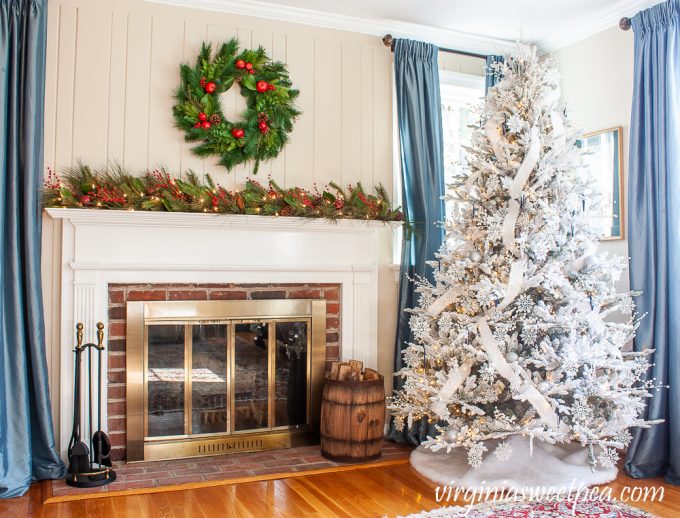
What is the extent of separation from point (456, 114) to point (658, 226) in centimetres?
161

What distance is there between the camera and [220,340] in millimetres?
3771

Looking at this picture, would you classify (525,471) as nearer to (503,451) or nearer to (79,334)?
(503,451)

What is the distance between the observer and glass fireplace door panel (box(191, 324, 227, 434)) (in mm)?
3725

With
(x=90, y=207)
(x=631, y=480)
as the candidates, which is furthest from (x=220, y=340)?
(x=631, y=480)

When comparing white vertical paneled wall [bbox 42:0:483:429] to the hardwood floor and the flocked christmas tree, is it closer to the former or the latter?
the hardwood floor

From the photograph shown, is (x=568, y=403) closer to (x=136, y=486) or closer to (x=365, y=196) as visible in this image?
(x=365, y=196)

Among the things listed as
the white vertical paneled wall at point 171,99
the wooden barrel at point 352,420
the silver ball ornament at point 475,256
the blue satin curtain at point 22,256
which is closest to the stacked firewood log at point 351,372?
the wooden barrel at point 352,420

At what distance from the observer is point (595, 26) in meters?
3.98

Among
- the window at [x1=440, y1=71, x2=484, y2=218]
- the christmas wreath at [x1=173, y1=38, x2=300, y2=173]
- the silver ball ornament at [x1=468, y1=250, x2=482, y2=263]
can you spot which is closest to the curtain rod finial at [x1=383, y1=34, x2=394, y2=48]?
the window at [x1=440, y1=71, x2=484, y2=218]

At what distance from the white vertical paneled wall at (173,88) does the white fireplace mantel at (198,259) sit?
29 cm

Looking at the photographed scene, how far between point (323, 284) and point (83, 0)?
6.50 feet

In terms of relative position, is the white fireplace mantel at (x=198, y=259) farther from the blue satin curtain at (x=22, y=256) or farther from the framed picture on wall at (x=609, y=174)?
the framed picture on wall at (x=609, y=174)

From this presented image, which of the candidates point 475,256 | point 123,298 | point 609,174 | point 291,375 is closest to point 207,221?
point 123,298
